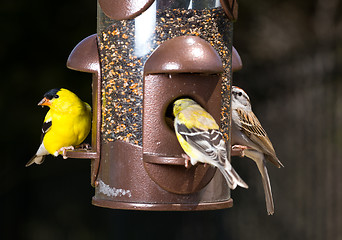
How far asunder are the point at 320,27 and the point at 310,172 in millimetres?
1966

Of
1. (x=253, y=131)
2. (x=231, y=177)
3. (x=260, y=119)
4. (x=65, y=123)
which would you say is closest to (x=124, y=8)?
(x=65, y=123)

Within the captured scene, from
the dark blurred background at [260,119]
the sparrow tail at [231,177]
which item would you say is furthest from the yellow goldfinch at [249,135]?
the dark blurred background at [260,119]

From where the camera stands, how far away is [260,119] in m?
8.18

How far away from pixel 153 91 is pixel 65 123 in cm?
80

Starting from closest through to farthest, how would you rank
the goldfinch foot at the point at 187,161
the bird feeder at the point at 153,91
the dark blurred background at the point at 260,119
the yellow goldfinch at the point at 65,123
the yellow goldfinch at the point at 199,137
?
the yellow goldfinch at the point at 199,137
the goldfinch foot at the point at 187,161
the bird feeder at the point at 153,91
the yellow goldfinch at the point at 65,123
the dark blurred background at the point at 260,119

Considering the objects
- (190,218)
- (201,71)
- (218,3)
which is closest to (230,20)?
(218,3)

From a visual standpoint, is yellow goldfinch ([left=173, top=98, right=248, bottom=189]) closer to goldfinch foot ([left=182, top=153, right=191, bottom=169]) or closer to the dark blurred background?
goldfinch foot ([left=182, top=153, right=191, bottom=169])

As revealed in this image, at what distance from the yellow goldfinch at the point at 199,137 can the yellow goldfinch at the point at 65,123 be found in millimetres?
830

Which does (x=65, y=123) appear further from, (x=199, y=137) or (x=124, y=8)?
(x=199, y=137)

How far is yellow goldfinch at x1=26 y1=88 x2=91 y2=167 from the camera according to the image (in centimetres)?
448

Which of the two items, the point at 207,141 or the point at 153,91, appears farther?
the point at 153,91

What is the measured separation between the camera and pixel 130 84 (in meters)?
4.09

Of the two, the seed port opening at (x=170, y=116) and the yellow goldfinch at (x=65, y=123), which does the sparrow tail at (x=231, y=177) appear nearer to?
the seed port opening at (x=170, y=116)

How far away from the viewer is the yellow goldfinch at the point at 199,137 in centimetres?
371
